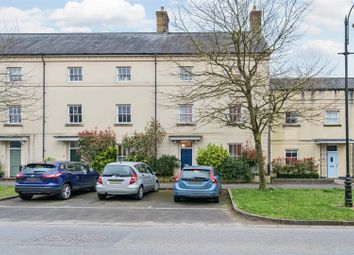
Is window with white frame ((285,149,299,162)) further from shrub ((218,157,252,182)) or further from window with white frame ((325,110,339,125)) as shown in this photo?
shrub ((218,157,252,182))

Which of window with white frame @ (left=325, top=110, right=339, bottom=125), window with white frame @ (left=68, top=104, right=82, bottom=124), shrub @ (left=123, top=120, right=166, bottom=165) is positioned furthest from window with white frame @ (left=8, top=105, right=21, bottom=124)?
window with white frame @ (left=325, top=110, right=339, bottom=125)

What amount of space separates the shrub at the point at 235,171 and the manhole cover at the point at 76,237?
1874 centimetres

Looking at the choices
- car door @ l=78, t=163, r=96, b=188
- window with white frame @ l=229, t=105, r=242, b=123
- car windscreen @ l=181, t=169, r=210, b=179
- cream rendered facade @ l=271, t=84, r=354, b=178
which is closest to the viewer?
car windscreen @ l=181, t=169, r=210, b=179

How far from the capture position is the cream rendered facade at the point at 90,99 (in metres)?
31.3

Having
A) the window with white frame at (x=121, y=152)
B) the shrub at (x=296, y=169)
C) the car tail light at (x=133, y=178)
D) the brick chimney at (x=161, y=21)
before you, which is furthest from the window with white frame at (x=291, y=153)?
the car tail light at (x=133, y=178)

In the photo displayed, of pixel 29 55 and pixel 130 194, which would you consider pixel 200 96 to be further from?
pixel 29 55

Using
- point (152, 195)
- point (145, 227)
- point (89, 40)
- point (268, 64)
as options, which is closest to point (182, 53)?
point (89, 40)

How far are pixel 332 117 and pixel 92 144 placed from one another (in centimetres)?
1742

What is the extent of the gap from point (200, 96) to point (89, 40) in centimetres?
1605

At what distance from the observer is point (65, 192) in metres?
18.4

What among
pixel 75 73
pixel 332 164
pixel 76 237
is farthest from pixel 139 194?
pixel 332 164

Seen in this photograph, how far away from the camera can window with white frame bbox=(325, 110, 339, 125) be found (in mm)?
32406

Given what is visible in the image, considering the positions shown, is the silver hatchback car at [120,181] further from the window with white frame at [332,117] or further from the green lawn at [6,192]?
the window with white frame at [332,117]

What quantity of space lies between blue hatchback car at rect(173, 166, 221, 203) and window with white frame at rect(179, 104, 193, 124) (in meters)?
13.9
